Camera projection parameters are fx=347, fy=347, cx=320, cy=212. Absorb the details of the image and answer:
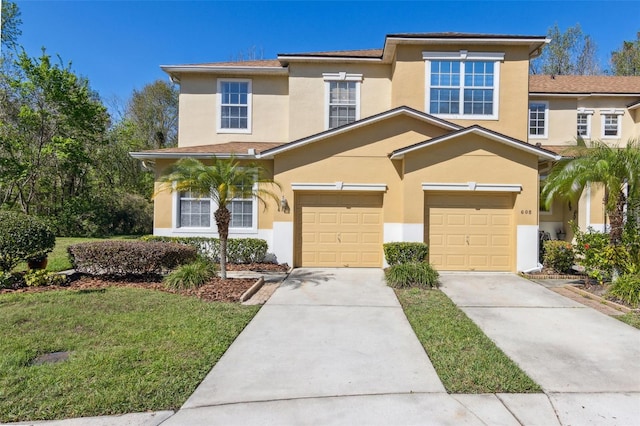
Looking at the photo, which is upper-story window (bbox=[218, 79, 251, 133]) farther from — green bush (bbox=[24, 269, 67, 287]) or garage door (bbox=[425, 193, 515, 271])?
garage door (bbox=[425, 193, 515, 271])

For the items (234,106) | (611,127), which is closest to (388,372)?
(234,106)

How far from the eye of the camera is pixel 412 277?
A: 888 centimetres

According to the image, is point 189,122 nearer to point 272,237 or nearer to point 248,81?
point 248,81

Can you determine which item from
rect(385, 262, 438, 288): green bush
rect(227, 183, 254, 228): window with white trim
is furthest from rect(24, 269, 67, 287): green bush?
rect(385, 262, 438, 288): green bush

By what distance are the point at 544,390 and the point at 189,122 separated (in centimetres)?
1418

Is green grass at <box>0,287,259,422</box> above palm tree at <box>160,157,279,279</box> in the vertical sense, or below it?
below

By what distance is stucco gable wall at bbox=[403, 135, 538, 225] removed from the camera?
10.8 meters

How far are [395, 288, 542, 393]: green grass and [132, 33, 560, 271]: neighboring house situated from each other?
4366 mm

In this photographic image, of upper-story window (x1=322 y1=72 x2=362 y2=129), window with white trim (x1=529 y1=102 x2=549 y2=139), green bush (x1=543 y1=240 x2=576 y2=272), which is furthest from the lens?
window with white trim (x1=529 y1=102 x2=549 y2=139)

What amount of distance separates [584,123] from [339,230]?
13.4 metres

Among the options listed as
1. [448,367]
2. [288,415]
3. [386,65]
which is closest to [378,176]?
[386,65]

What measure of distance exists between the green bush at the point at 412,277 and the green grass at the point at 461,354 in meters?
1.56

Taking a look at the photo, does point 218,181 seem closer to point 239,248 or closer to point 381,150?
point 239,248

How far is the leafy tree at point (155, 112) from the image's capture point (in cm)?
3020
